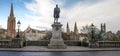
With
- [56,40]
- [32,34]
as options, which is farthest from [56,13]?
[32,34]

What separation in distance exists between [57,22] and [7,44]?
25.9ft

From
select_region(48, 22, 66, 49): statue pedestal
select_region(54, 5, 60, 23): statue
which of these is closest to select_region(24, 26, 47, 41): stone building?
select_region(54, 5, 60, 23): statue

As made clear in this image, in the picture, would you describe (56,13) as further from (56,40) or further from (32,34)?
(32,34)

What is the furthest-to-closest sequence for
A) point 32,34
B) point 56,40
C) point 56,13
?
point 32,34 → point 56,13 → point 56,40

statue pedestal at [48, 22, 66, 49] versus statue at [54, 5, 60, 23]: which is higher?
statue at [54, 5, 60, 23]

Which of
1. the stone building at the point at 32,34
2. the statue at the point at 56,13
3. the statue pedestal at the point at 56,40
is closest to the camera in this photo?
the statue pedestal at the point at 56,40

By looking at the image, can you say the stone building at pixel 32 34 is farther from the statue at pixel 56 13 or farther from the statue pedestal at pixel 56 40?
the statue pedestal at pixel 56 40

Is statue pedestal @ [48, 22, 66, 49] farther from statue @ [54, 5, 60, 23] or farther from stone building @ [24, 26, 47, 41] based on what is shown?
stone building @ [24, 26, 47, 41]

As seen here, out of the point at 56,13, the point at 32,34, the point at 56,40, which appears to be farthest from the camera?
the point at 32,34

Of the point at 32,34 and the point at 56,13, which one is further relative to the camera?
the point at 32,34

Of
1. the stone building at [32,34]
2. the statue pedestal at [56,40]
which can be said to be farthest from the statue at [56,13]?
the stone building at [32,34]

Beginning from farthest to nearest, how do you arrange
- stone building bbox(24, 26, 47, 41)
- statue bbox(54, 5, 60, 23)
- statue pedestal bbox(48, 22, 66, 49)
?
stone building bbox(24, 26, 47, 41)
statue bbox(54, 5, 60, 23)
statue pedestal bbox(48, 22, 66, 49)

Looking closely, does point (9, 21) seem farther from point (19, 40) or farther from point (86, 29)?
point (19, 40)

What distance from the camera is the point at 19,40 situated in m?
32.5
